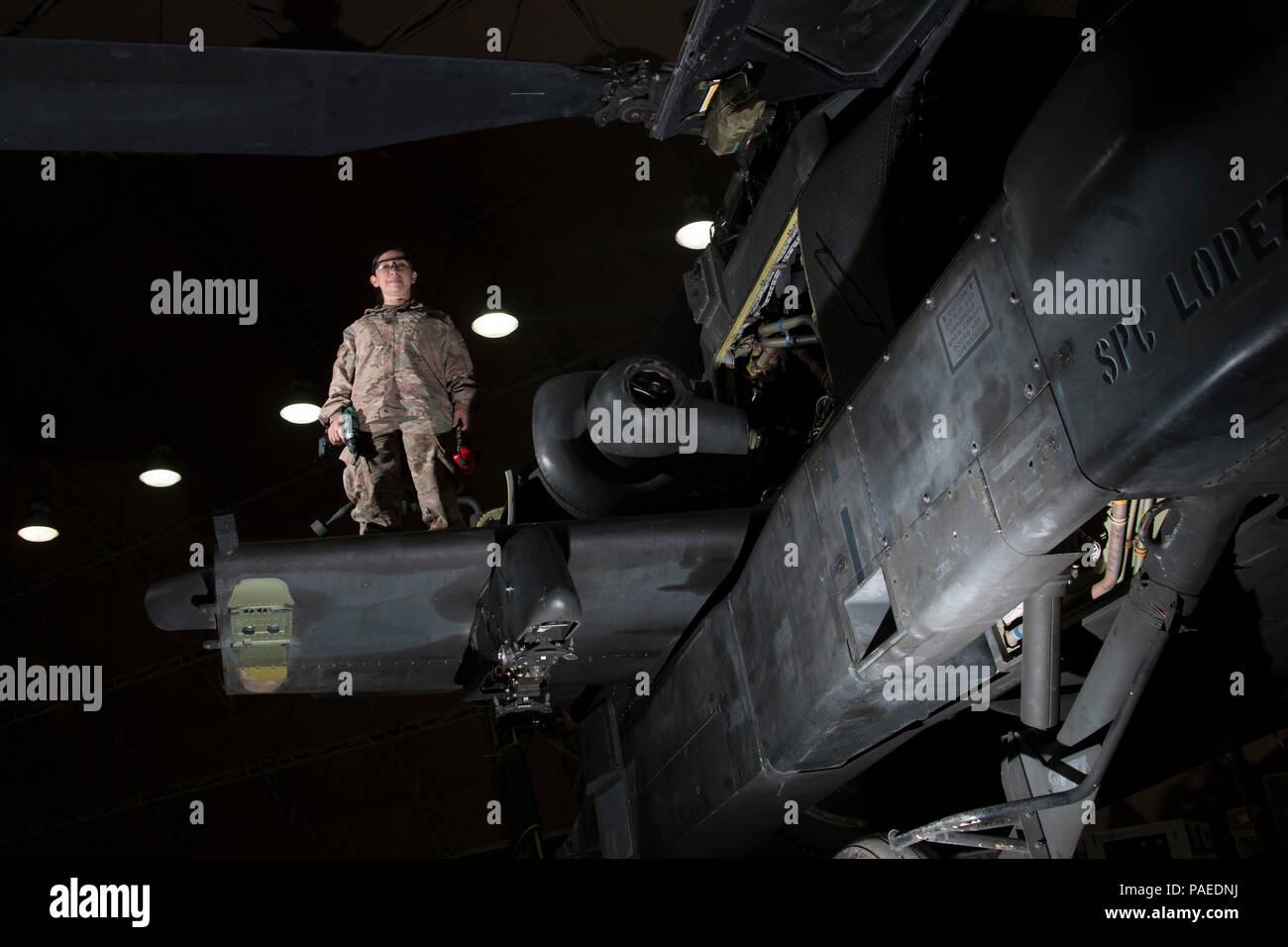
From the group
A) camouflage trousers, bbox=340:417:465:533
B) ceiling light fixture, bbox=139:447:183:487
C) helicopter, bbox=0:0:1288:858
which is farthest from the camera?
ceiling light fixture, bbox=139:447:183:487

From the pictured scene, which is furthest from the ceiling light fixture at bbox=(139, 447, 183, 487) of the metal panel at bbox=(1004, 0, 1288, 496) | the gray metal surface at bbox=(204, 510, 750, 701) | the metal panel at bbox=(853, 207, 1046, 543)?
the metal panel at bbox=(1004, 0, 1288, 496)

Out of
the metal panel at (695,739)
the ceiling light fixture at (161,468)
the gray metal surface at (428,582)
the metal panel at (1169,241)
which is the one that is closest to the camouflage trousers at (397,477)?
the gray metal surface at (428,582)

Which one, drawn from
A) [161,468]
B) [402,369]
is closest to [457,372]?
[402,369]

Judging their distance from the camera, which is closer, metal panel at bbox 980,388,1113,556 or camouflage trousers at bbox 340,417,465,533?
metal panel at bbox 980,388,1113,556

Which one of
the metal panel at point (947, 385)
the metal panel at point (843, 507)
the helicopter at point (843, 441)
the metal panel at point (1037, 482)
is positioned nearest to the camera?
the helicopter at point (843, 441)

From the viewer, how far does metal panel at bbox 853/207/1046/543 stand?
2.64 meters

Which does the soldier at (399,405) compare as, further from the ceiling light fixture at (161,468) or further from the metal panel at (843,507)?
the ceiling light fixture at (161,468)

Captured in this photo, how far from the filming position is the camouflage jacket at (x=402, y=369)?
527 cm

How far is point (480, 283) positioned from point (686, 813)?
10.0 meters

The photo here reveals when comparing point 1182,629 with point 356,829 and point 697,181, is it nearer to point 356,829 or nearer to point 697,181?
point 697,181

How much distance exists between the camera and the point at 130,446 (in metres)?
15.3

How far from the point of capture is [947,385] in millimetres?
2863

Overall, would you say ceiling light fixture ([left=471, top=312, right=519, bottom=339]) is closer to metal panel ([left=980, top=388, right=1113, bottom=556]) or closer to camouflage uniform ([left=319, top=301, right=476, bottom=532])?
camouflage uniform ([left=319, top=301, right=476, bottom=532])
